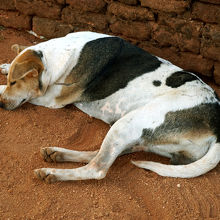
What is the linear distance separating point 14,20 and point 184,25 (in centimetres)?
282

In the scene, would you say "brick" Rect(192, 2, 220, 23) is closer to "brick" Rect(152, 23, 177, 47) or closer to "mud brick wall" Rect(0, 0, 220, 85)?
"mud brick wall" Rect(0, 0, 220, 85)

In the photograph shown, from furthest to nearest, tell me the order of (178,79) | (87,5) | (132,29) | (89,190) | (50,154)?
(87,5), (132,29), (178,79), (50,154), (89,190)

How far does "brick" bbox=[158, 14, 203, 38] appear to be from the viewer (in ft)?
14.8

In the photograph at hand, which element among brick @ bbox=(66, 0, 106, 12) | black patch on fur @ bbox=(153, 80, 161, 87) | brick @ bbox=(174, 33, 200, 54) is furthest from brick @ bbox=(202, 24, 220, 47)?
brick @ bbox=(66, 0, 106, 12)

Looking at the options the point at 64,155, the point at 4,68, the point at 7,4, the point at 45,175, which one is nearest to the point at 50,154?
the point at 64,155

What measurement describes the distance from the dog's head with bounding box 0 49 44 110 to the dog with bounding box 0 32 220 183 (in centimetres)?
1

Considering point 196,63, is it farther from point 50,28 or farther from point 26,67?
point 50,28

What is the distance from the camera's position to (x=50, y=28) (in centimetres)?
562

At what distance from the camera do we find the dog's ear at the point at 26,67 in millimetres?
3924

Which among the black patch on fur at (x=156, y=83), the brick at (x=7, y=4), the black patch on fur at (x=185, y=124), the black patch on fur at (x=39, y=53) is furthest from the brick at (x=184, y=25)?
the brick at (x=7, y=4)

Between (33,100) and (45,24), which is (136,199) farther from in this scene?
(45,24)

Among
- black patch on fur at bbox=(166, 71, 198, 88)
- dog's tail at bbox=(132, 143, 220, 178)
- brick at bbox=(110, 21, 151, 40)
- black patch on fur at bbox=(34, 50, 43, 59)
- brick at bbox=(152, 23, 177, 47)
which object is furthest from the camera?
brick at bbox=(110, 21, 151, 40)

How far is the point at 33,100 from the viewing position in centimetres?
422

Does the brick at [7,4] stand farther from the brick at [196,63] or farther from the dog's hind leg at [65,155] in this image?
the dog's hind leg at [65,155]
